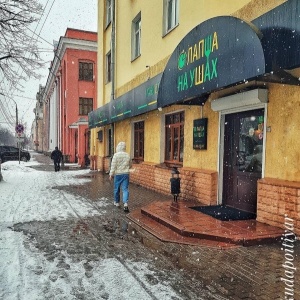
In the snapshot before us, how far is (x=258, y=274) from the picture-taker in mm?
3740

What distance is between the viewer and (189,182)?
8.48m

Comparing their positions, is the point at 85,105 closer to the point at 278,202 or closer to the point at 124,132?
the point at 124,132

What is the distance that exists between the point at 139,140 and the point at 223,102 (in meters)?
6.79

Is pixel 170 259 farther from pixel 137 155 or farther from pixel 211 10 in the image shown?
pixel 137 155

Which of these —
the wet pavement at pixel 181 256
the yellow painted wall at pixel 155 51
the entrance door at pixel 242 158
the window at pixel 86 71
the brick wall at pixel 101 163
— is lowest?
the wet pavement at pixel 181 256

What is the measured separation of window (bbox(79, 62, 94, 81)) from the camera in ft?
99.5

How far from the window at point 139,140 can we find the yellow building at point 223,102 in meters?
0.12

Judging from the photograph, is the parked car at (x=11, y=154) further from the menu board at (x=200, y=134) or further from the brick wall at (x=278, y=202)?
the brick wall at (x=278, y=202)

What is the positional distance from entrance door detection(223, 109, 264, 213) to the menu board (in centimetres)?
65

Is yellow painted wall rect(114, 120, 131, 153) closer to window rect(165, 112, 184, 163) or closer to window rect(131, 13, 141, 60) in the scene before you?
window rect(131, 13, 141, 60)

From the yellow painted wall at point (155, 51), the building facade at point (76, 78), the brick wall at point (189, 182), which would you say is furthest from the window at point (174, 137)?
the building facade at point (76, 78)

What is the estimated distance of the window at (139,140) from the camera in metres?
13.1

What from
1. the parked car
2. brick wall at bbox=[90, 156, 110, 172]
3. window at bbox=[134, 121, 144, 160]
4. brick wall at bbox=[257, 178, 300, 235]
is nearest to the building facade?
the parked car

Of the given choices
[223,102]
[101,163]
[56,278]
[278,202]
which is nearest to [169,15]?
[223,102]
